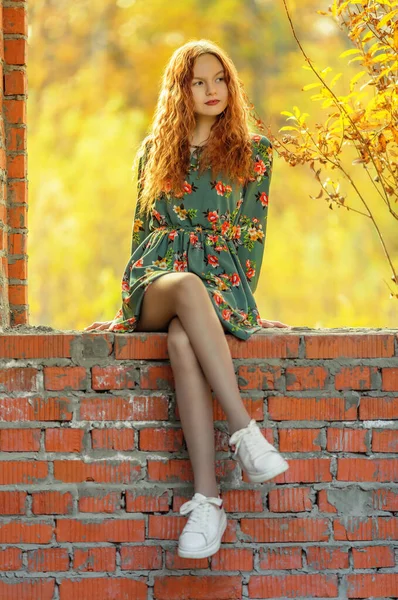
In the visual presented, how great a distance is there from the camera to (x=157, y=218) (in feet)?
9.53

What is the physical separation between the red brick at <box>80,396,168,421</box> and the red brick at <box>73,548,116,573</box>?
375 millimetres

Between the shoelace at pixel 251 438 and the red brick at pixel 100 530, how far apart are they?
1.38ft

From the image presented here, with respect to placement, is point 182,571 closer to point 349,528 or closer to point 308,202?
point 349,528

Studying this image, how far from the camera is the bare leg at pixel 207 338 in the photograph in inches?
94.0

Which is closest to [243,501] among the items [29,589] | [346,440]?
[346,440]

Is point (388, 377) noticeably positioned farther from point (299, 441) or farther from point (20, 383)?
point (20, 383)

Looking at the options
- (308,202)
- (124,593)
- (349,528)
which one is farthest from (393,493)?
(308,202)

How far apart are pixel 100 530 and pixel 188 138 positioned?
1.27 metres

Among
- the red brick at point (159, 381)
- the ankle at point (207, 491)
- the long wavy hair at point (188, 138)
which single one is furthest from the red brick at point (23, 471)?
the long wavy hair at point (188, 138)

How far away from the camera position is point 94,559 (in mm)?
2564

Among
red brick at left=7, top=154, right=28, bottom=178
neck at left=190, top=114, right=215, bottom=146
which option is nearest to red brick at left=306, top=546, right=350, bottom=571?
neck at left=190, top=114, right=215, bottom=146

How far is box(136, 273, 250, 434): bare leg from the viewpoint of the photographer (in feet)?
7.84

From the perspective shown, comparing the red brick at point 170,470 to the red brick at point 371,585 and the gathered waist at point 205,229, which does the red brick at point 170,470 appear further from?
the gathered waist at point 205,229

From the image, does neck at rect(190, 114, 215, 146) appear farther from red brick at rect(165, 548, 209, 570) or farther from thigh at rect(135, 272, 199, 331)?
red brick at rect(165, 548, 209, 570)
